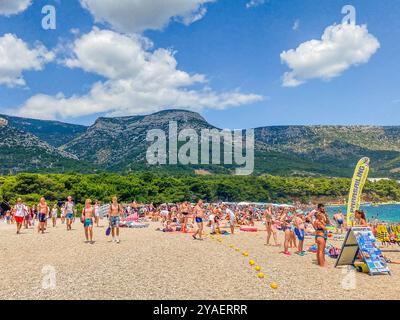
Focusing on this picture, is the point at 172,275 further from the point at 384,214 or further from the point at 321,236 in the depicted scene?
the point at 384,214

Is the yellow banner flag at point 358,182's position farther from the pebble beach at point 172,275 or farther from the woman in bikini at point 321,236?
the woman in bikini at point 321,236

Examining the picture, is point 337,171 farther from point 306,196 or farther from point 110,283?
point 110,283

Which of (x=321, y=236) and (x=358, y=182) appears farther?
(x=358, y=182)

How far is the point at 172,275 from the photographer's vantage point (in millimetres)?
8836

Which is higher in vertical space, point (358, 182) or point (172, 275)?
point (358, 182)

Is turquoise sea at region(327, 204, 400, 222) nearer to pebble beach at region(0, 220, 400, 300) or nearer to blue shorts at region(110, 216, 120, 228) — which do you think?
blue shorts at region(110, 216, 120, 228)

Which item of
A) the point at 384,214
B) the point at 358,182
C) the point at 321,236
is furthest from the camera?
the point at 384,214

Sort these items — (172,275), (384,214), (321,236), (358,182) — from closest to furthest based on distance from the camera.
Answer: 1. (172,275)
2. (321,236)
3. (358,182)
4. (384,214)

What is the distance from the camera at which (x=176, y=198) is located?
221 ft

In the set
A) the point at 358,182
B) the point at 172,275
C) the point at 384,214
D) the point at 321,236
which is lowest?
the point at 384,214

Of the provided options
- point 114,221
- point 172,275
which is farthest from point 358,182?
point 172,275
